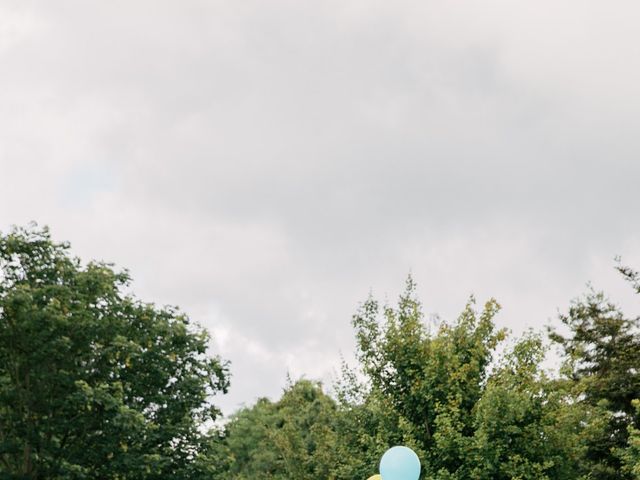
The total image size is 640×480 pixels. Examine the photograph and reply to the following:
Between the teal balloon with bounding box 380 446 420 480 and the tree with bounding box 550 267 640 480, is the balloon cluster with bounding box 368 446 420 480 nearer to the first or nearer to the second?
the teal balloon with bounding box 380 446 420 480

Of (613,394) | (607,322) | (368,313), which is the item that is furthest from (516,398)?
(607,322)

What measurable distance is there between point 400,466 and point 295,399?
18758 millimetres

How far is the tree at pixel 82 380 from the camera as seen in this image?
963 inches

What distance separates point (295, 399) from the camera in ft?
108

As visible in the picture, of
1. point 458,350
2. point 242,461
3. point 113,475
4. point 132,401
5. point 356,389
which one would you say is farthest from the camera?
point 242,461

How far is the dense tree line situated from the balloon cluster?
13.8 ft

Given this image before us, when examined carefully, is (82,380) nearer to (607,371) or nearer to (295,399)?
(295,399)

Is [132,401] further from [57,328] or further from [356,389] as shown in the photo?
[356,389]

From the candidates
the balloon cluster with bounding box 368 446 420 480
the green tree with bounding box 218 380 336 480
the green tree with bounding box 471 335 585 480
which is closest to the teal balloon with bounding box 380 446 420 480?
the balloon cluster with bounding box 368 446 420 480

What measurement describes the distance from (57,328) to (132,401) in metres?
3.55

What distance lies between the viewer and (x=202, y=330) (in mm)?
28969

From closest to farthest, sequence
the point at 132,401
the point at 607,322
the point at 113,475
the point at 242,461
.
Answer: the point at 113,475
the point at 132,401
the point at 607,322
the point at 242,461

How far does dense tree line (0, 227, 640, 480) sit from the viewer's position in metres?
19.4

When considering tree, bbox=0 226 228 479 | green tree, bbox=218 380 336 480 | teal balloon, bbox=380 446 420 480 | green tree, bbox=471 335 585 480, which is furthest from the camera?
green tree, bbox=218 380 336 480
